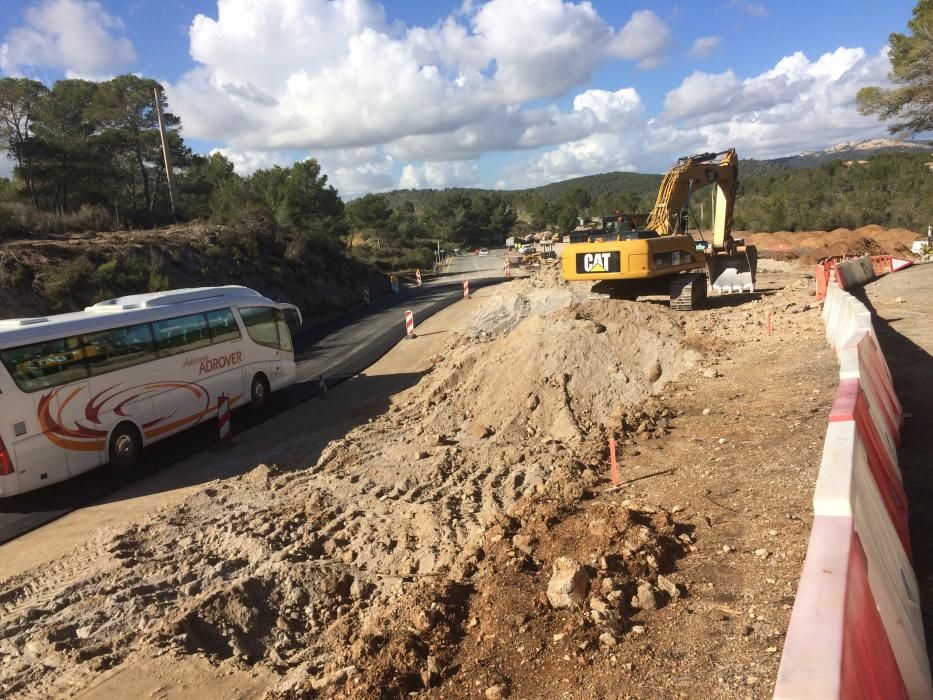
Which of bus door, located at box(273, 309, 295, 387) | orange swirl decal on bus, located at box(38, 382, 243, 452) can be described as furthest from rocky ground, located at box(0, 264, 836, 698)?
bus door, located at box(273, 309, 295, 387)

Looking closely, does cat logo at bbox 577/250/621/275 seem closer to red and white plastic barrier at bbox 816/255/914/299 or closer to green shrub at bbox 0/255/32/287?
red and white plastic barrier at bbox 816/255/914/299

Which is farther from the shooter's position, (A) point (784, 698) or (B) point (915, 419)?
(B) point (915, 419)

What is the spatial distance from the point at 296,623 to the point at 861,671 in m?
5.03

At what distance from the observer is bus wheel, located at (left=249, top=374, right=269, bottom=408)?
14539mm

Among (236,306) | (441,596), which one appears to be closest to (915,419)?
(441,596)

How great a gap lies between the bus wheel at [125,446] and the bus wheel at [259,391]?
3.36m

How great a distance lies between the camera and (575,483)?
25.1ft

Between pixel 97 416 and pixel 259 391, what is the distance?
4445 mm

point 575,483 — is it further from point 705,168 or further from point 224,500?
point 705,168

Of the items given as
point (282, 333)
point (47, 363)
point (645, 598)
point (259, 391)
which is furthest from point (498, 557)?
point (282, 333)

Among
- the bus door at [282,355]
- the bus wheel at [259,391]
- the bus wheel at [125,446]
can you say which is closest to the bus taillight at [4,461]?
the bus wheel at [125,446]

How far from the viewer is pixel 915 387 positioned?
8.76m

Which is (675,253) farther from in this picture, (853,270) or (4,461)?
(4,461)

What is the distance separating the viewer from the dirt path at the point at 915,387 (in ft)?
15.8
